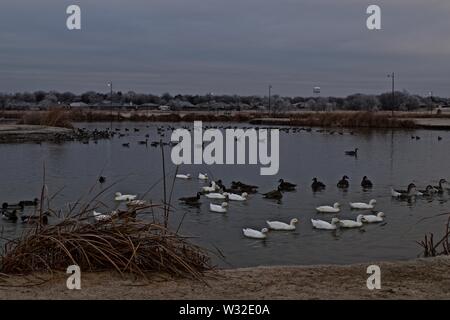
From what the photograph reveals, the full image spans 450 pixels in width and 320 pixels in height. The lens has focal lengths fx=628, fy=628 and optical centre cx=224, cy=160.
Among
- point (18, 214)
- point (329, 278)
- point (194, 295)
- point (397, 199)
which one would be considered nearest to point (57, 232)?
point (194, 295)

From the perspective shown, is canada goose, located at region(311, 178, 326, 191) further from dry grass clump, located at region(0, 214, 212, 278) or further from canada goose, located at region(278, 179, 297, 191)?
dry grass clump, located at region(0, 214, 212, 278)

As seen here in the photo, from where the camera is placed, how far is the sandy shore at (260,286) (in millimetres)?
5949

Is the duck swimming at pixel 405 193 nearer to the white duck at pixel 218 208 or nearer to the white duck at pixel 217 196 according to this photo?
the white duck at pixel 217 196

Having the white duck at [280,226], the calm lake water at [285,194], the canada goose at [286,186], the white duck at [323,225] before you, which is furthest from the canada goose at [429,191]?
the white duck at [280,226]

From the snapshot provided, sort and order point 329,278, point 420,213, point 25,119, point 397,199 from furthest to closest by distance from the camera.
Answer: point 25,119, point 397,199, point 420,213, point 329,278

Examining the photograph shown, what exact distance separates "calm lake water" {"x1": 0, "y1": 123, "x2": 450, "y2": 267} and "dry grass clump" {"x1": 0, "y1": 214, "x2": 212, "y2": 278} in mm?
4357

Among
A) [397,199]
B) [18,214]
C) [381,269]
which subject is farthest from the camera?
[397,199]

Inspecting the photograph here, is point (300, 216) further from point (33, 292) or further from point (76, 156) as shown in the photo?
point (76, 156)

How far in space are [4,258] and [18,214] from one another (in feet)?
32.1

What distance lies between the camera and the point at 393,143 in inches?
1754

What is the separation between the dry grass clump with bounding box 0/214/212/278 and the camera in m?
6.85

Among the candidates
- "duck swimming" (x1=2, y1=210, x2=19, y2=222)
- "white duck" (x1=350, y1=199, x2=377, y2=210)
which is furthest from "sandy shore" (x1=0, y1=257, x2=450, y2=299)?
"white duck" (x1=350, y1=199, x2=377, y2=210)

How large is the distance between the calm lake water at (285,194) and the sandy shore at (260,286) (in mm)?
4273

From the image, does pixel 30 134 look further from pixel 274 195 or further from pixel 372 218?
pixel 372 218
